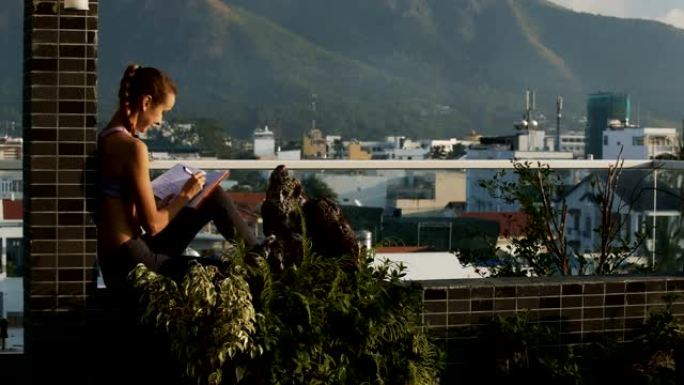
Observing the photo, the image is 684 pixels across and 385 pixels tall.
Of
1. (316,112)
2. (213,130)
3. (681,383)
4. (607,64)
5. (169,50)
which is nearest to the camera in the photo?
(681,383)

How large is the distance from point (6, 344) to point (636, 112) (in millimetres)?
105642

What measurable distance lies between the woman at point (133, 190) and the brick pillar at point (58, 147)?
4cm

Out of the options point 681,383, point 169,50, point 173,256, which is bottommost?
point 681,383

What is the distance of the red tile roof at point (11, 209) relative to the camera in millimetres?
3881

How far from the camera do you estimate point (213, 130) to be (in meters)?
67.1

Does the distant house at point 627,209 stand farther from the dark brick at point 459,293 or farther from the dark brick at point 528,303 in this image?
the dark brick at point 459,293

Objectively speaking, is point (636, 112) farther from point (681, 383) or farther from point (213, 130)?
point (681, 383)

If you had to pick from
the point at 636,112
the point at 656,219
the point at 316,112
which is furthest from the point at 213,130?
the point at 656,219

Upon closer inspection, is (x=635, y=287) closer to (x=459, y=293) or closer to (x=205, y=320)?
(x=459, y=293)

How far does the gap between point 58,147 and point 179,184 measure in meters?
0.35

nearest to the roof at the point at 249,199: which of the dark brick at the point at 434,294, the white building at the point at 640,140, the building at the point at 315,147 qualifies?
the dark brick at the point at 434,294

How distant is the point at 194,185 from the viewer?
3.19 metres

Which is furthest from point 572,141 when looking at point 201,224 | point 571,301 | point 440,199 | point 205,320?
point 205,320

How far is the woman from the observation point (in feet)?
10.1
